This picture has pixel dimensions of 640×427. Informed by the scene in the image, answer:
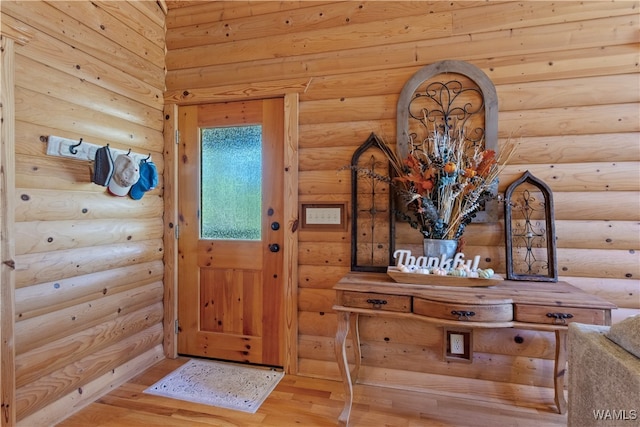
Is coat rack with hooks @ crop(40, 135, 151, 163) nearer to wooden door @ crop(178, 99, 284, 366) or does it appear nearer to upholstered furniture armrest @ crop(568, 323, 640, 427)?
wooden door @ crop(178, 99, 284, 366)

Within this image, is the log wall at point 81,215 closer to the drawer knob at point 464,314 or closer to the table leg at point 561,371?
the drawer knob at point 464,314

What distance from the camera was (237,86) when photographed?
2266 millimetres

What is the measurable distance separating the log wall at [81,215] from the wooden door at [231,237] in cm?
24

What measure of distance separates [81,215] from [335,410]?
191 cm

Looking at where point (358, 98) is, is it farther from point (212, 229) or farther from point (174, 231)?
point (174, 231)

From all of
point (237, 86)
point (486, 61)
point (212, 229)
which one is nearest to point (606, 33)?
point (486, 61)

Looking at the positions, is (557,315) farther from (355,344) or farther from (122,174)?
(122,174)

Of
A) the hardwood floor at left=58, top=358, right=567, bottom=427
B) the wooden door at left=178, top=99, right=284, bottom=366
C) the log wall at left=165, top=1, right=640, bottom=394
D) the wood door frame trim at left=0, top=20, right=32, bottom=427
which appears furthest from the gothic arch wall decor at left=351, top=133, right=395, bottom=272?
the wood door frame trim at left=0, top=20, right=32, bottom=427

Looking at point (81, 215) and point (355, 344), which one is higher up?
point (81, 215)

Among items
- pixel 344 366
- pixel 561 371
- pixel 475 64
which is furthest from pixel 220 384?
pixel 475 64

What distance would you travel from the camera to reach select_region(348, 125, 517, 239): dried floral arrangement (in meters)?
1.65

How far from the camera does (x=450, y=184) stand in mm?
1653

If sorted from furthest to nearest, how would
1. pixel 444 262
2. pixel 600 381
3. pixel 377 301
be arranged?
1. pixel 444 262
2. pixel 377 301
3. pixel 600 381

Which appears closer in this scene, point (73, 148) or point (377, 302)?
point (377, 302)
